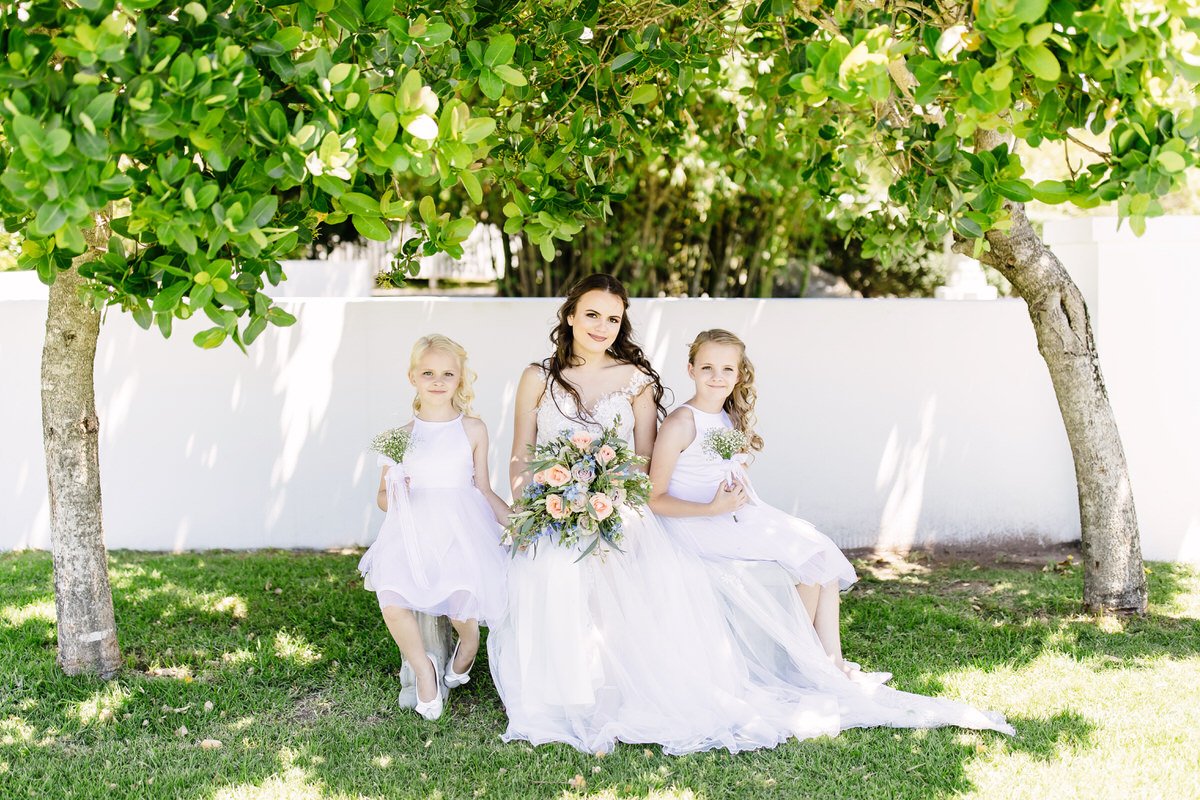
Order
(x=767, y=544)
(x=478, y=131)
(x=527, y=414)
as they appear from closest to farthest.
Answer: (x=478, y=131)
(x=767, y=544)
(x=527, y=414)

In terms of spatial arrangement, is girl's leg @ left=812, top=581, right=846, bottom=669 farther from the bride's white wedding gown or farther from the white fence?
the white fence

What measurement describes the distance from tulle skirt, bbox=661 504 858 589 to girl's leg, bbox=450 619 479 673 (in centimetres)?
91

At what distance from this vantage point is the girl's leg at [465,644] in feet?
13.9

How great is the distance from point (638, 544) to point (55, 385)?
95.6 inches

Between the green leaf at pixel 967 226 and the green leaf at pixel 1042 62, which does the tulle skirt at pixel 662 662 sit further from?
the green leaf at pixel 1042 62

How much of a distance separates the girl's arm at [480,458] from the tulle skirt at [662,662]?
0.34m

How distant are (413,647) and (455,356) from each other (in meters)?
1.22

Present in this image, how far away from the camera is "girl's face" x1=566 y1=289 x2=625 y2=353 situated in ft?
14.6

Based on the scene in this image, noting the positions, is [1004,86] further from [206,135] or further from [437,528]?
[437,528]

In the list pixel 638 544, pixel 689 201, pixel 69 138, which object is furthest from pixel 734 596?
pixel 689 201

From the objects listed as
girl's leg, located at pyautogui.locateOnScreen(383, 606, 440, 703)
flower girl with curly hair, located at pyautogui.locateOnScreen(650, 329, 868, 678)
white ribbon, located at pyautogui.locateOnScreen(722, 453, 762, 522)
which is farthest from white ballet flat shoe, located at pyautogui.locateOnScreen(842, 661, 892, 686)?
girl's leg, located at pyautogui.locateOnScreen(383, 606, 440, 703)

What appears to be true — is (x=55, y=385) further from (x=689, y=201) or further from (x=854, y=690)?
(x=689, y=201)

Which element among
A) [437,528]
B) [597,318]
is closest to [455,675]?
[437,528]

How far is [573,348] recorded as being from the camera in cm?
466
